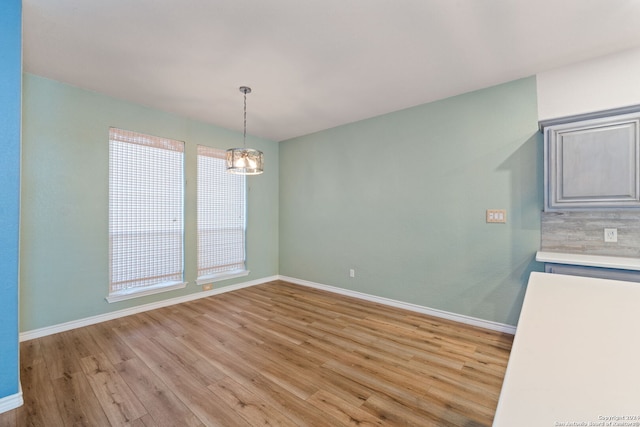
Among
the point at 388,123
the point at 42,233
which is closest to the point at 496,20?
the point at 388,123

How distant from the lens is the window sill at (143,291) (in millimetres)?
3297

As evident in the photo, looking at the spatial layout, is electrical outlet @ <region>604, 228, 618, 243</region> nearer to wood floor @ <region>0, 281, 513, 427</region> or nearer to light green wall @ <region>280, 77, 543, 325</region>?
light green wall @ <region>280, 77, 543, 325</region>

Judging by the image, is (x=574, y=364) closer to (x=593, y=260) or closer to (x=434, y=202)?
(x=593, y=260)

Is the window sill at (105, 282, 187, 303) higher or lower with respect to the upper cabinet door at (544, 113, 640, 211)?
lower

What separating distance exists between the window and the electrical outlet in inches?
189

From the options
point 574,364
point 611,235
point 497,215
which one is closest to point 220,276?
point 497,215

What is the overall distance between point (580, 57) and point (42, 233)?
5.50 metres

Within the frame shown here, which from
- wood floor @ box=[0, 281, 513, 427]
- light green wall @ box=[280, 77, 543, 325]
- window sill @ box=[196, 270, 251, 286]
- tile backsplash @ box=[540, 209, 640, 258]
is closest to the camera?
wood floor @ box=[0, 281, 513, 427]

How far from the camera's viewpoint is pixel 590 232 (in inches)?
98.7

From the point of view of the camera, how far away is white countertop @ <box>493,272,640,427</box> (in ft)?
1.74

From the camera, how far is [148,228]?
3.57 metres

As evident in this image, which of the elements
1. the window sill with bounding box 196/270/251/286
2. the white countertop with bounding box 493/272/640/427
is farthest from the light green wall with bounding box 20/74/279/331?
the white countertop with bounding box 493/272/640/427

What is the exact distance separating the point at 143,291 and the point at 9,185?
82.5 inches

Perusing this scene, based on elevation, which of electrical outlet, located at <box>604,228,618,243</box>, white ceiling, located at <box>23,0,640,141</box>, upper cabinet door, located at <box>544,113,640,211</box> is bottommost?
electrical outlet, located at <box>604,228,618,243</box>
